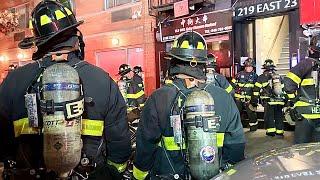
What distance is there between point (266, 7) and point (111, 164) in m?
9.16

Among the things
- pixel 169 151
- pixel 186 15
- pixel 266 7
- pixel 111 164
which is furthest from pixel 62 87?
pixel 186 15

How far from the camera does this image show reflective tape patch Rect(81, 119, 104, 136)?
2.39m

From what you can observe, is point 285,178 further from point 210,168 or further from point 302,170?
point 210,168

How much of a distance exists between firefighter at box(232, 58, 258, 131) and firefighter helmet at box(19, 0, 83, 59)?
8.32 m

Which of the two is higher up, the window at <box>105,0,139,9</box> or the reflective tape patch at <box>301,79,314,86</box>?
the window at <box>105,0,139,9</box>

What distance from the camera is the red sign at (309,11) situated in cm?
974

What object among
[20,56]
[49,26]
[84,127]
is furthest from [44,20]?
[20,56]

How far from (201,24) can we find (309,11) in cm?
375

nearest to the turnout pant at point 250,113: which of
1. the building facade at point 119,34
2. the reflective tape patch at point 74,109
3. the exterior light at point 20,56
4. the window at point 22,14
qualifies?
the building facade at point 119,34

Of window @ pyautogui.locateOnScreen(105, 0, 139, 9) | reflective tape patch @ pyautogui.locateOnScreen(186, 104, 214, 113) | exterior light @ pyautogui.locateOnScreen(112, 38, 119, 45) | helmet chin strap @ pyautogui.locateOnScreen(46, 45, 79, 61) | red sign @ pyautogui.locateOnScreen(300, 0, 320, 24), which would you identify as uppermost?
window @ pyautogui.locateOnScreen(105, 0, 139, 9)

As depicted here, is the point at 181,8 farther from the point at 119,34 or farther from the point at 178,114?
the point at 178,114

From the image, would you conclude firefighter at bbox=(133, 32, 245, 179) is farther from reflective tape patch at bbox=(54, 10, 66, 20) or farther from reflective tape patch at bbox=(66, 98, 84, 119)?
reflective tape patch at bbox=(54, 10, 66, 20)

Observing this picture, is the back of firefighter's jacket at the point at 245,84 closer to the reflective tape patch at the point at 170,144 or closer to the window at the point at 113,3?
the window at the point at 113,3

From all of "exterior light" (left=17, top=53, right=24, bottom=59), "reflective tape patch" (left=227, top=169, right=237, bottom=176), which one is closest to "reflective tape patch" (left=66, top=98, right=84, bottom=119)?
"reflective tape patch" (left=227, top=169, right=237, bottom=176)
